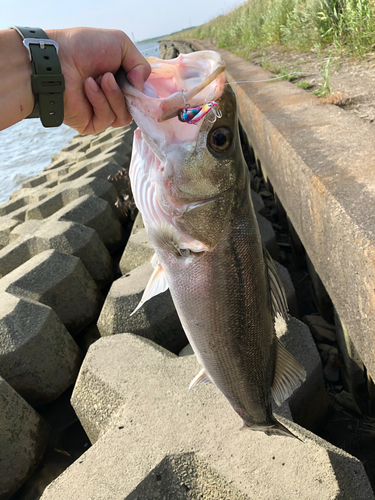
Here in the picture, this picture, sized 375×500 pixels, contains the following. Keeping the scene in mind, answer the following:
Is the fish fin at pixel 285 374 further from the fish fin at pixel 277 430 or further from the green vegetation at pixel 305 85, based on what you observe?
the green vegetation at pixel 305 85

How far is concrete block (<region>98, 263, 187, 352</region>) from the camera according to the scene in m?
3.27

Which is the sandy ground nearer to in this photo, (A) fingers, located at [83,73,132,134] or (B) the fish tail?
(A) fingers, located at [83,73,132,134]

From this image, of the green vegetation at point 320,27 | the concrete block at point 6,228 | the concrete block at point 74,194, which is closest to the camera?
the green vegetation at point 320,27

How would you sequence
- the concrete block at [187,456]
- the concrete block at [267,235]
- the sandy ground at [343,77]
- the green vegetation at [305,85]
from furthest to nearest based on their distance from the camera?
the green vegetation at [305,85] < the concrete block at [267,235] < the sandy ground at [343,77] < the concrete block at [187,456]


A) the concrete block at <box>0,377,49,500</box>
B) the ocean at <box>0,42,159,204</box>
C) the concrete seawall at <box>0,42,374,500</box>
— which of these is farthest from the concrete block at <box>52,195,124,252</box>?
the ocean at <box>0,42,159,204</box>

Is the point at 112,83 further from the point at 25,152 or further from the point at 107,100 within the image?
the point at 25,152

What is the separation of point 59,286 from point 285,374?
253 centimetres

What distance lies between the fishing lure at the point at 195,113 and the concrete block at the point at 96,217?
3.72 meters

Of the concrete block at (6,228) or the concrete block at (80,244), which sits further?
the concrete block at (6,228)

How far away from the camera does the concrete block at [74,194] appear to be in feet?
19.2

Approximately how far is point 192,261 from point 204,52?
0.85 meters

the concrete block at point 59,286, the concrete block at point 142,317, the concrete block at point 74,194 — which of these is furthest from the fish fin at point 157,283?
the concrete block at point 74,194

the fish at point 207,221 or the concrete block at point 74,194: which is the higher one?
the fish at point 207,221

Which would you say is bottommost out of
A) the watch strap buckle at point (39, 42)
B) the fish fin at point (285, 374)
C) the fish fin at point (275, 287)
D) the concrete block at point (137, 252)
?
the concrete block at point (137, 252)
